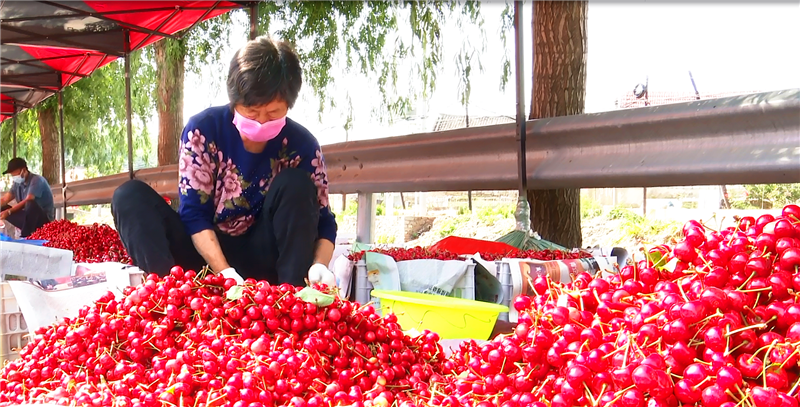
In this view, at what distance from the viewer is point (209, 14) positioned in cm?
467

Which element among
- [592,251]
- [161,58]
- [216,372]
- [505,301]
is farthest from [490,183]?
[161,58]

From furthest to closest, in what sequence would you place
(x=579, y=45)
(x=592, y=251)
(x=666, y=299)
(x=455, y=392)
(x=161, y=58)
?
1. (x=161, y=58)
2. (x=579, y=45)
3. (x=592, y=251)
4. (x=455, y=392)
5. (x=666, y=299)

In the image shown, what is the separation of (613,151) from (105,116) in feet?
32.0

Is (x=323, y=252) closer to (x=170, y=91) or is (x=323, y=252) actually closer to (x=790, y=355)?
(x=790, y=355)

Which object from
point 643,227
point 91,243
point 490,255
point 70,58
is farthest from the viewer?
point 643,227

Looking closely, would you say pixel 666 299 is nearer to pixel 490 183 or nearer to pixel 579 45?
pixel 490 183

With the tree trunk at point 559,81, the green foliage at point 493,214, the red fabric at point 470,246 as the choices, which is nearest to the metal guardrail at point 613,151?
the red fabric at point 470,246

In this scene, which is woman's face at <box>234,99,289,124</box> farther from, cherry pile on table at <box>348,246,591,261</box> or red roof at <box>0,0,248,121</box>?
red roof at <box>0,0,248,121</box>

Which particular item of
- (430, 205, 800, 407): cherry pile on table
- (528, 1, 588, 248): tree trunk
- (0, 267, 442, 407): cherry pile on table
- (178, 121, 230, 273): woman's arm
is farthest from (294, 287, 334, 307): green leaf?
(528, 1, 588, 248): tree trunk

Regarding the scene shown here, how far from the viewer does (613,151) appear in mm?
3041

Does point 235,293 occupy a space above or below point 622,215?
above

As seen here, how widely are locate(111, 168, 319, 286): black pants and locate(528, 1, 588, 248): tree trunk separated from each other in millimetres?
1923

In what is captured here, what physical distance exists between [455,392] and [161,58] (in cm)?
744

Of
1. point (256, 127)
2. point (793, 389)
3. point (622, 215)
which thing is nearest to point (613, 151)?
point (256, 127)
